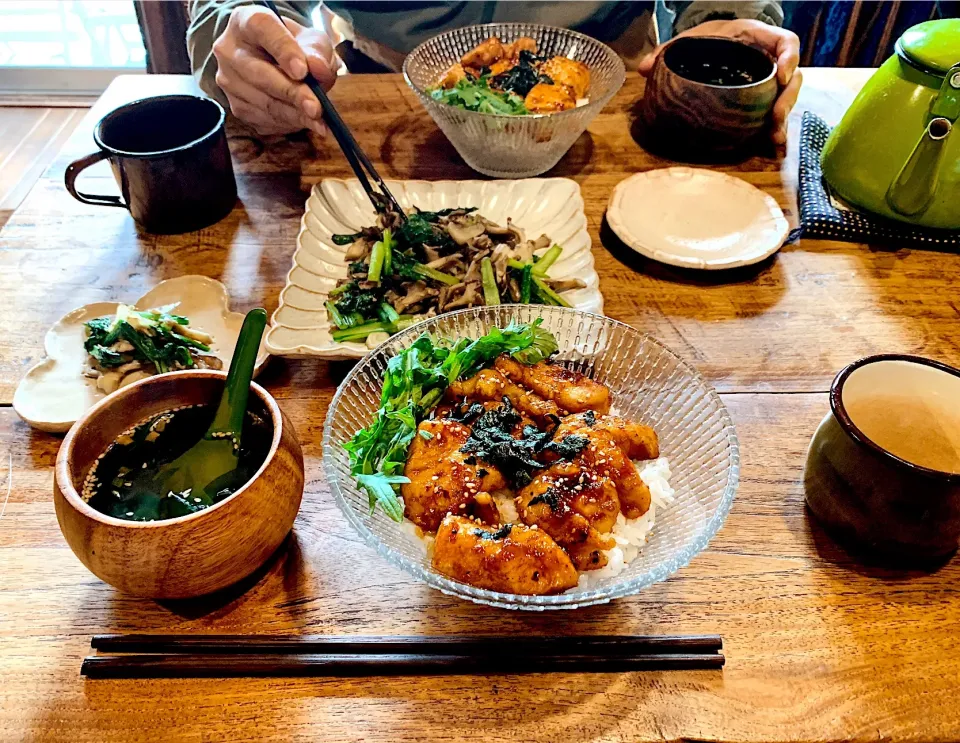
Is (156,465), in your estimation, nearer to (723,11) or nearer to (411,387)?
(411,387)

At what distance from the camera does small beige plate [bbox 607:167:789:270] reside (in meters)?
1.71

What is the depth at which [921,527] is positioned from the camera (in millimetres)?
1060

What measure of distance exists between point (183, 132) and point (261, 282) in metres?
0.50

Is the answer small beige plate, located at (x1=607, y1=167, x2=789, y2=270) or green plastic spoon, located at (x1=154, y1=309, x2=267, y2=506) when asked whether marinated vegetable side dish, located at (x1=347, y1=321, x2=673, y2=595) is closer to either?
green plastic spoon, located at (x1=154, y1=309, x2=267, y2=506)

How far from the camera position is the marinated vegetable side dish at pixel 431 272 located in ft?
5.02

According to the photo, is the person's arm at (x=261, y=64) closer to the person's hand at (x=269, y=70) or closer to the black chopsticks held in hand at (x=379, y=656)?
the person's hand at (x=269, y=70)

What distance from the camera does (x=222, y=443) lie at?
1.08 m

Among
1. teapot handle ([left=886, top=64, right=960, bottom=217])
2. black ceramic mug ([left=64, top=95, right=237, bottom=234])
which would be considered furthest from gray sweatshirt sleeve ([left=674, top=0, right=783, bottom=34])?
black ceramic mug ([left=64, top=95, right=237, bottom=234])

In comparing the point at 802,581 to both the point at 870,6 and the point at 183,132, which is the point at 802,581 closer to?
the point at 183,132

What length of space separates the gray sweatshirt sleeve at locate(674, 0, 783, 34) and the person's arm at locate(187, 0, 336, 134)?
1231 mm

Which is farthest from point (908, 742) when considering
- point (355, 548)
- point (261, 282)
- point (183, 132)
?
point (183, 132)

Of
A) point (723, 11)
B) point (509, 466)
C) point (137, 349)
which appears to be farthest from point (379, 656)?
point (723, 11)

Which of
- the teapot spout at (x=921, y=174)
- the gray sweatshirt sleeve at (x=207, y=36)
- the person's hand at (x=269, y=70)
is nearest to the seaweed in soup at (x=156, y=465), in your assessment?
the person's hand at (x=269, y=70)

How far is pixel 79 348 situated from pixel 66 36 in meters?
4.68
